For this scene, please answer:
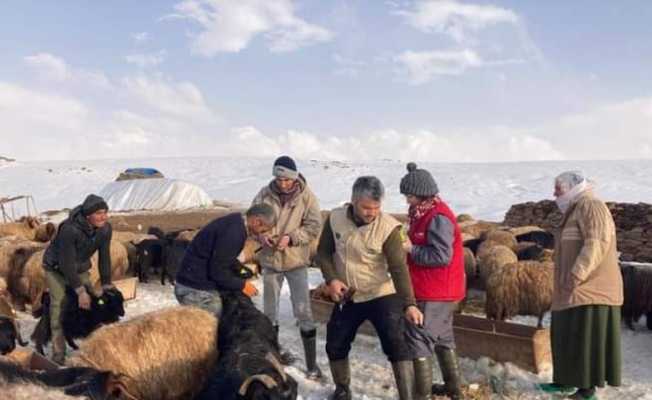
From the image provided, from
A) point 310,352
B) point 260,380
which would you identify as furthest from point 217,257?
point 260,380

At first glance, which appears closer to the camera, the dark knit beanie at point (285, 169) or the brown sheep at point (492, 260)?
the dark knit beanie at point (285, 169)

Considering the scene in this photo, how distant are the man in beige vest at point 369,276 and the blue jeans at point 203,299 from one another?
0.81 m

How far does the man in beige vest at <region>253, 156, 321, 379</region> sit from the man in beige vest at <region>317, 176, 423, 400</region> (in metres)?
0.87

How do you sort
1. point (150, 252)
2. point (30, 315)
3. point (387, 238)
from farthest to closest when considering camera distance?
point (150, 252), point (30, 315), point (387, 238)

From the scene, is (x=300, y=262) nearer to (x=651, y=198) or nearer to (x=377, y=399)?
(x=377, y=399)

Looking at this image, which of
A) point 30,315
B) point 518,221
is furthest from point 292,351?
point 518,221

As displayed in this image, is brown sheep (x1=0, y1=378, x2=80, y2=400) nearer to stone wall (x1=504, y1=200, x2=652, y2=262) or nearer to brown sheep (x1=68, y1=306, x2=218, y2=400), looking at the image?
brown sheep (x1=68, y1=306, x2=218, y2=400)

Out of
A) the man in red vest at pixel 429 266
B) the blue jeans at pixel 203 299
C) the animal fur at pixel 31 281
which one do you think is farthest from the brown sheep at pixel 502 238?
the blue jeans at pixel 203 299

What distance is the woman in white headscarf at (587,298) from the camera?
4.43 metres

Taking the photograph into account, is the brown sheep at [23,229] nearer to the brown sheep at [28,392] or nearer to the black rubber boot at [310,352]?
the black rubber boot at [310,352]

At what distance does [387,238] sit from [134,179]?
102 feet

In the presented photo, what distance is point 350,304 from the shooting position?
427 centimetres

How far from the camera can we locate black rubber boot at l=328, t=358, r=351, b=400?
442cm

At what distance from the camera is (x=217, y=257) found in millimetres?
4402
